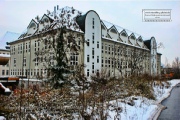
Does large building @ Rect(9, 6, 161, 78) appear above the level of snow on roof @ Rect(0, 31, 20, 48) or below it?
below

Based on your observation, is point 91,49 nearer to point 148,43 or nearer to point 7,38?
point 148,43

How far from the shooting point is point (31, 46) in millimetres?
32875

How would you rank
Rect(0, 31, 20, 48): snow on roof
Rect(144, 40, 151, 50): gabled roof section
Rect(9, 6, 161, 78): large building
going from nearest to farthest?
Rect(9, 6, 161, 78): large building
Rect(0, 31, 20, 48): snow on roof
Rect(144, 40, 151, 50): gabled roof section

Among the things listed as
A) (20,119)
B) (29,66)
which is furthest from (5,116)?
(29,66)

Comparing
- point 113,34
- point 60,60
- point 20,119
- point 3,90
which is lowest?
point 20,119

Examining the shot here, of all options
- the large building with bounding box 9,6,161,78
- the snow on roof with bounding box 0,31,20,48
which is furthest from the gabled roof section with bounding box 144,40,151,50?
the snow on roof with bounding box 0,31,20,48

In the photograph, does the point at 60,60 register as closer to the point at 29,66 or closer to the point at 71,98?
the point at 71,98

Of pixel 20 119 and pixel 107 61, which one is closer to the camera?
pixel 20 119

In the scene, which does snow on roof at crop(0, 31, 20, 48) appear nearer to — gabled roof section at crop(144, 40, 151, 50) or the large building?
the large building

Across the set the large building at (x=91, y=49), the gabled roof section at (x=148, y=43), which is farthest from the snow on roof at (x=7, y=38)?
the gabled roof section at (x=148, y=43)

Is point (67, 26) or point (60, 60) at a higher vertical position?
point (67, 26)

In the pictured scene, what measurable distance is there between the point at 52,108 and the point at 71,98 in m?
1.51

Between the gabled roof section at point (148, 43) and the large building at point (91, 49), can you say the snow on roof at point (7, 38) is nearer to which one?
the large building at point (91, 49)

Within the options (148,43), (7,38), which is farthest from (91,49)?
(7,38)
